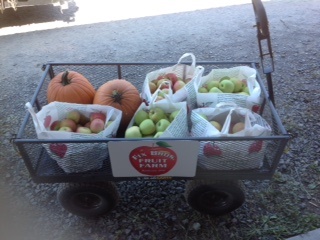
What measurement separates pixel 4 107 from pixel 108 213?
1852 mm

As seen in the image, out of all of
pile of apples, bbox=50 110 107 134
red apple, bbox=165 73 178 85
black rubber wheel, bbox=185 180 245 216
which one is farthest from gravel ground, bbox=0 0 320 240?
red apple, bbox=165 73 178 85

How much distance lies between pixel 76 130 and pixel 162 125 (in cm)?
51

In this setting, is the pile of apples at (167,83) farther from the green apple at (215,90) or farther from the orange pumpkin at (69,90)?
the orange pumpkin at (69,90)

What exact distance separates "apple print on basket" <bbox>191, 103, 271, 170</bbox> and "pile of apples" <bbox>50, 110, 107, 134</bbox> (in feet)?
1.76

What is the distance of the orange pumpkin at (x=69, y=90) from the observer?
2182 mm

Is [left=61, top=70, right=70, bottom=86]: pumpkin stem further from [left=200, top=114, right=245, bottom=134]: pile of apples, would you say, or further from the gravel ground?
[left=200, top=114, right=245, bottom=134]: pile of apples

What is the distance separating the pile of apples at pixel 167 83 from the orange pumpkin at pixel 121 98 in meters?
0.14

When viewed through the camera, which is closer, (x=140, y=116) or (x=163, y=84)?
(x=140, y=116)

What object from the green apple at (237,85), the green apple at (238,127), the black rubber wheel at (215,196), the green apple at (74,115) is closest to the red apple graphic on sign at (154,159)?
the black rubber wheel at (215,196)

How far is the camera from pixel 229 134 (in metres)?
1.76

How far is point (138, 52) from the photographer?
438cm

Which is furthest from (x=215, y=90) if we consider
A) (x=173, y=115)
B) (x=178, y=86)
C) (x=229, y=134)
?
(x=229, y=134)

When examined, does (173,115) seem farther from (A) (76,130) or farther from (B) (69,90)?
(B) (69,90)

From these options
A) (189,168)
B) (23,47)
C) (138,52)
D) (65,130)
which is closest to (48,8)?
(23,47)
